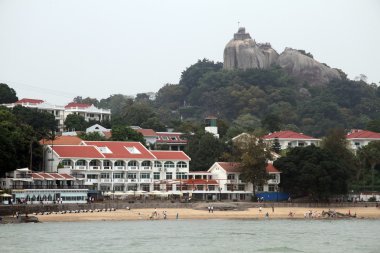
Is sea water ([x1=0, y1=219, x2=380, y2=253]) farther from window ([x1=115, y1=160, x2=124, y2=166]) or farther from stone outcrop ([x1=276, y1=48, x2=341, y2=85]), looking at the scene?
stone outcrop ([x1=276, y1=48, x2=341, y2=85])

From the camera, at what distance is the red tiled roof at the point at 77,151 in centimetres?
7962

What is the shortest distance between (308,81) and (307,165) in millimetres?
95857

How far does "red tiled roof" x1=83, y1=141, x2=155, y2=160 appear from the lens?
271ft

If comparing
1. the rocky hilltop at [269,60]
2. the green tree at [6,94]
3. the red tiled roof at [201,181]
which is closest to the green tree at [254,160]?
the red tiled roof at [201,181]

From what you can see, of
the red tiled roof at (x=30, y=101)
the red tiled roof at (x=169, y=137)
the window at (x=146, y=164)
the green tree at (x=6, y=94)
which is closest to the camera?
the window at (x=146, y=164)

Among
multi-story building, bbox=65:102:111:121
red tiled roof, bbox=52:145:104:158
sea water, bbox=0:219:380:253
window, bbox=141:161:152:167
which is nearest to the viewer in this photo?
sea water, bbox=0:219:380:253

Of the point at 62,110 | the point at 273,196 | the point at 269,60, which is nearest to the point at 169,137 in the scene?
the point at 62,110

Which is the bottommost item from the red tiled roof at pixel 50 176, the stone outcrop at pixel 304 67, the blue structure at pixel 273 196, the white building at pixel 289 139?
the blue structure at pixel 273 196

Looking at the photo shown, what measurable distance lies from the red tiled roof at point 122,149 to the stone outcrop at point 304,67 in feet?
308

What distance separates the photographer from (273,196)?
85.5 metres

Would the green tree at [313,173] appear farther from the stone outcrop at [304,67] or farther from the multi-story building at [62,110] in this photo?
the stone outcrop at [304,67]

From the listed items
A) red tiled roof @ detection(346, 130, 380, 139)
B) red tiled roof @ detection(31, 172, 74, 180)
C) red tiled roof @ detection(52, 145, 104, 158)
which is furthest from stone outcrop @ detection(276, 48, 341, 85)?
red tiled roof @ detection(31, 172, 74, 180)

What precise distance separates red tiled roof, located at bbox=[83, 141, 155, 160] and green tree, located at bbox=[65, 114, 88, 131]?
26.9 m

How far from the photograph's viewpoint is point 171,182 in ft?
273
